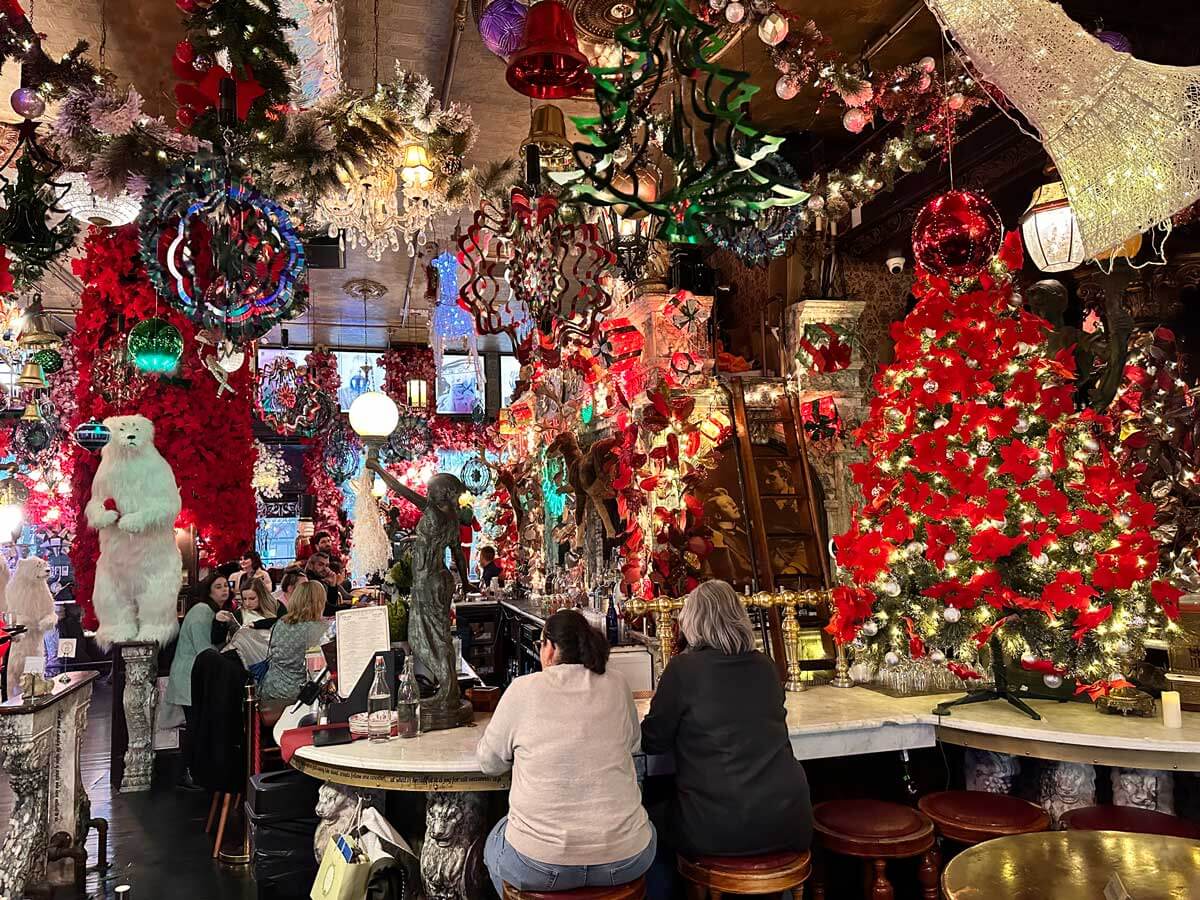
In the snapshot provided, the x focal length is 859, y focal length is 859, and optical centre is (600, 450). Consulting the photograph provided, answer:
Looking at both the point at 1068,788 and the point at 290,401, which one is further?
the point at 290,401

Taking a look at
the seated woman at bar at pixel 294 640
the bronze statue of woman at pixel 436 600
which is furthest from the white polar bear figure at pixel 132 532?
the bronze statue of woman at pixel 436 600

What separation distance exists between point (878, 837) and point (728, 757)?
0.66 meters

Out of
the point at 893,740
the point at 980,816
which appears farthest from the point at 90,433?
the point at 980,816

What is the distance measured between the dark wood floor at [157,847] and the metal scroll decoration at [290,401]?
4.96 metres

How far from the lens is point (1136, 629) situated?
3.59 meters

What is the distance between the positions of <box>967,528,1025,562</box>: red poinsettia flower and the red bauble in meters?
1.23

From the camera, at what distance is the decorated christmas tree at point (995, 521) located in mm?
3627

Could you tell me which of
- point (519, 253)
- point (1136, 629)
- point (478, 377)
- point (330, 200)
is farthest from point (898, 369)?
point (478, 377)

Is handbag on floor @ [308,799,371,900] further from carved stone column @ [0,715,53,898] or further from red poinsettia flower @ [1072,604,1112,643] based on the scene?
red poinsettia flower @ [1072,604,1112,643]

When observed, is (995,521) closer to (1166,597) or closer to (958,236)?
(1166,597)

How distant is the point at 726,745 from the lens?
10.0 ft

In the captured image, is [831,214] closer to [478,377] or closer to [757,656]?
[757,656]

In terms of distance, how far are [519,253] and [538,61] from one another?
1.35m

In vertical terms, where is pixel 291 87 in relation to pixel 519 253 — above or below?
above
